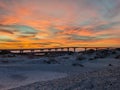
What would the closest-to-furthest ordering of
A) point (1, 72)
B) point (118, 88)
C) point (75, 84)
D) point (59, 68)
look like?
point (118, 88) < point (75, 84) < point (1, 72) < point (59, 68)

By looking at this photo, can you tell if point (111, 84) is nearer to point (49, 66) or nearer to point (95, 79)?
point (95, 79)

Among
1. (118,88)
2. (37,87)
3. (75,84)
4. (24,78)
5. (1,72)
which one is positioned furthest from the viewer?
(1,72)

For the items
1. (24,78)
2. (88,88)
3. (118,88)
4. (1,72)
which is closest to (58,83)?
(88,88)

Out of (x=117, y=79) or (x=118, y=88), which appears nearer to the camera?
(x=118, y=88)

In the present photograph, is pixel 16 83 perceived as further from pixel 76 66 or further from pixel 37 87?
pixel 76 66

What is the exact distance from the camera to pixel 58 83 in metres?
14.2

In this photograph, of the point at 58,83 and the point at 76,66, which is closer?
the point at 58,83

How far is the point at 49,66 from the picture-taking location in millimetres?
27219

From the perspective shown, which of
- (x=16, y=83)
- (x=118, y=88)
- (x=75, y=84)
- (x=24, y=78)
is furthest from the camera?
(x=24, y=78)

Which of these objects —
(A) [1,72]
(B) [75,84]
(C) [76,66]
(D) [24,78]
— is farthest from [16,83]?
(C) [76,66]

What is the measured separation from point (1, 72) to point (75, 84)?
10338mm

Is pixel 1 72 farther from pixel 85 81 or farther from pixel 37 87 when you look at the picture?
pixel 85 81

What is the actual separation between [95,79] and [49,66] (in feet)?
45.1

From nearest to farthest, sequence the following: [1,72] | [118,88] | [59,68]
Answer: [118,88]
[1,72]
[59,68]
